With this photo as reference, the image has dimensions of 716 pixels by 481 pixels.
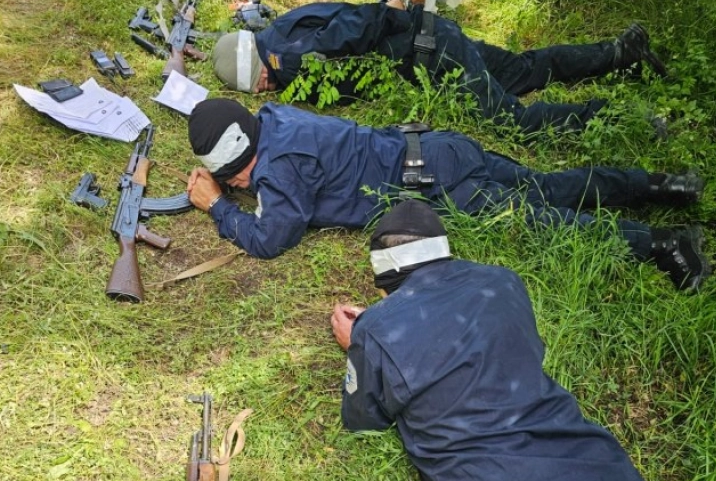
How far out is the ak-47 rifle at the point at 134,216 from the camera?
345 cm

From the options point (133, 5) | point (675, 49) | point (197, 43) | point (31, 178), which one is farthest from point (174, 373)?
point (675, 49)

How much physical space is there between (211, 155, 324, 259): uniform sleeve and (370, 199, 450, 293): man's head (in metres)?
0.97

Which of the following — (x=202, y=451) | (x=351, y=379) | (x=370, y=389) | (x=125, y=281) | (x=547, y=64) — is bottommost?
(x=202, y=451)

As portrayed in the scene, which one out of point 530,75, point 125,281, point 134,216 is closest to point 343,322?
point 125,281

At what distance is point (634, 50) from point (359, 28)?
8.03ft

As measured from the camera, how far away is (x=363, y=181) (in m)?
3.72

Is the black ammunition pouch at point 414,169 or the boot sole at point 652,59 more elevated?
the boot sole at point 652,59

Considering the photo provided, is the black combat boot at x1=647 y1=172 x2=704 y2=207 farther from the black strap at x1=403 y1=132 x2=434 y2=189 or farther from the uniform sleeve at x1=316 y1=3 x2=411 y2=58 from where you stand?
the uniform sleeve at x1=316 y1=3 x2=411 y2=58

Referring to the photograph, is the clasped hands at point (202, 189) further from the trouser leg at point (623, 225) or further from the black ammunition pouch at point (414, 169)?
the trouser leg at point (623, 225)

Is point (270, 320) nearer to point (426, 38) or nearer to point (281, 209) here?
point (281, 209)

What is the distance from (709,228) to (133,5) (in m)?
5.39

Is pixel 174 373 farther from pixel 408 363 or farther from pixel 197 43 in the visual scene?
pixel 197 43

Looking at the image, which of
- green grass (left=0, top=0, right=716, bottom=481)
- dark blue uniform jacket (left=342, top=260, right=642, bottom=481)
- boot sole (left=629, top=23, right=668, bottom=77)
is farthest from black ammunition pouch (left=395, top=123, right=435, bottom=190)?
boot sole (left=629, top=23, right=668, bottom=77)

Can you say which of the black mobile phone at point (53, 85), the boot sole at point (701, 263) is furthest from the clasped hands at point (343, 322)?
the black mobile phone at point (53, 85)
